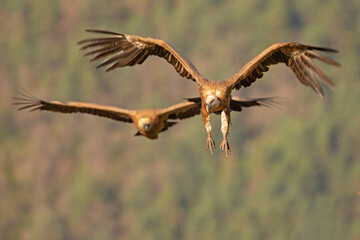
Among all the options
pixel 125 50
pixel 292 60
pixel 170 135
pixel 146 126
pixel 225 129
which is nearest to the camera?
pixel 225 129

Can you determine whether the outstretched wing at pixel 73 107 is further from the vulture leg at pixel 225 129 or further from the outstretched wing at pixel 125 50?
the vulture leg at pixel 225 129

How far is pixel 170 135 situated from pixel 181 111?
62.8 meters

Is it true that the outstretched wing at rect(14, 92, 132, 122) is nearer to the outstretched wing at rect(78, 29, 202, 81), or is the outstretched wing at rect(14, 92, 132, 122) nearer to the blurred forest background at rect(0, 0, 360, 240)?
the outstretched wing at rect(78, 29, 202, 81)

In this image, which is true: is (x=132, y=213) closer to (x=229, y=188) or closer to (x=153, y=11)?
(x=229, y=188)

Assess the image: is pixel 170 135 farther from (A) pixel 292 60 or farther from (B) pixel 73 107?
(A) pixel 292 60

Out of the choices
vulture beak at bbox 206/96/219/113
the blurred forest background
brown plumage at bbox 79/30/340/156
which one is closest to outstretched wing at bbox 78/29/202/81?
brown plumage at bbox 79/30/340/156

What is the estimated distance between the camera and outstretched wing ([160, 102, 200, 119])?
18.3 m

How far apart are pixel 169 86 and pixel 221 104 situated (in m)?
69.5

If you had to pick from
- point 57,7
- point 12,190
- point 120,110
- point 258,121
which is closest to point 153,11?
point 57,7

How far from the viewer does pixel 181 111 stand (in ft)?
60.4

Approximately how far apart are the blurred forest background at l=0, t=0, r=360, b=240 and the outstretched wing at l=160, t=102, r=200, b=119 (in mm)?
45489

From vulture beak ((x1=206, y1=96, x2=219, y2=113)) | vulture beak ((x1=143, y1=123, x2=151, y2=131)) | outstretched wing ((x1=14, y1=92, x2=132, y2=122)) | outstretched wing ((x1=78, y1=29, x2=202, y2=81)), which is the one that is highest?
outstretched wing ((x1=78, y1=29, x2=202, y2=81))

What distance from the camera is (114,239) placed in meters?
72.1

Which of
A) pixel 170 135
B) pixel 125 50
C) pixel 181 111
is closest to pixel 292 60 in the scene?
pixel 125 50
